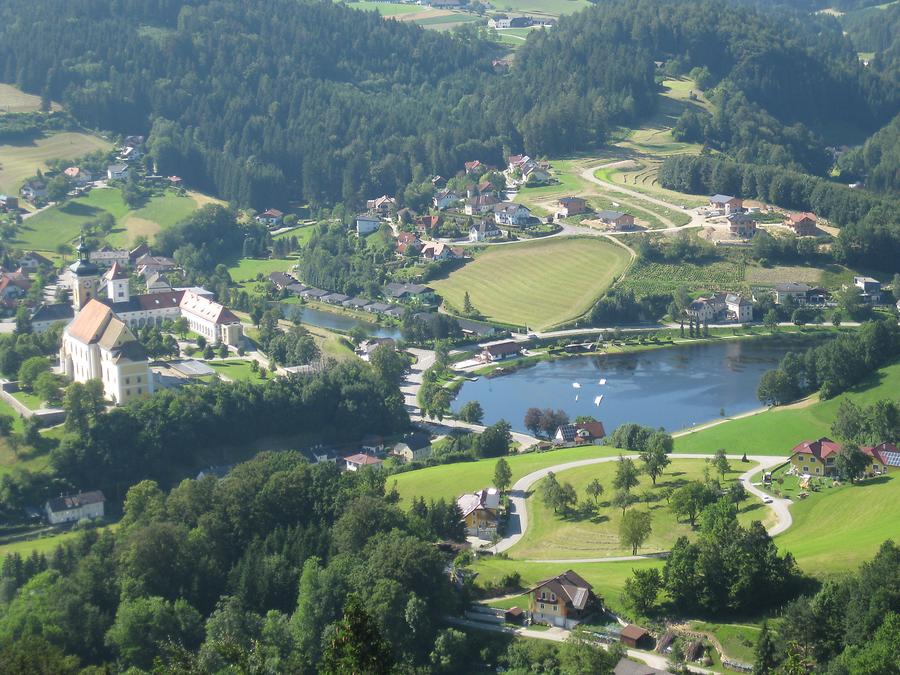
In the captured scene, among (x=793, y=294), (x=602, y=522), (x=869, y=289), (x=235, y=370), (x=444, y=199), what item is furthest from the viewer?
(x=444, y=199)

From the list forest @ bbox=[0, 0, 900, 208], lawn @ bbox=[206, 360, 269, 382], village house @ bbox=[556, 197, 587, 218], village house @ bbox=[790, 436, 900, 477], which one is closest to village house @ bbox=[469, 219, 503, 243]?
village house @ bbox=[556, 197, 587, 218]

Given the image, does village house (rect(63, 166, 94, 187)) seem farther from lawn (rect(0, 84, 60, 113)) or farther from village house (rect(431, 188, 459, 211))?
village house (rect(431, 188, 459, 211))

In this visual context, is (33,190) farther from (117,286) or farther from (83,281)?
(83,281)

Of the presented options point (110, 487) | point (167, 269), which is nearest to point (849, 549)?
point (110, 487)

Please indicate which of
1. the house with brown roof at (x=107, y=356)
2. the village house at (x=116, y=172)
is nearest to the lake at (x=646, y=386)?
the house with brown roof at (x=107, y=356)

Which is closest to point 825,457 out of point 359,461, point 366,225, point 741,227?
point 359,461

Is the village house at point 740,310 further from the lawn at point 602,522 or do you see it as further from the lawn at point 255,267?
the lawn at point 602,522

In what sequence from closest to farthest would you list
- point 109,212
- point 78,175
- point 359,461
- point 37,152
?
point 359,461 → point 109,212 → point 78,175 → point 37,152
